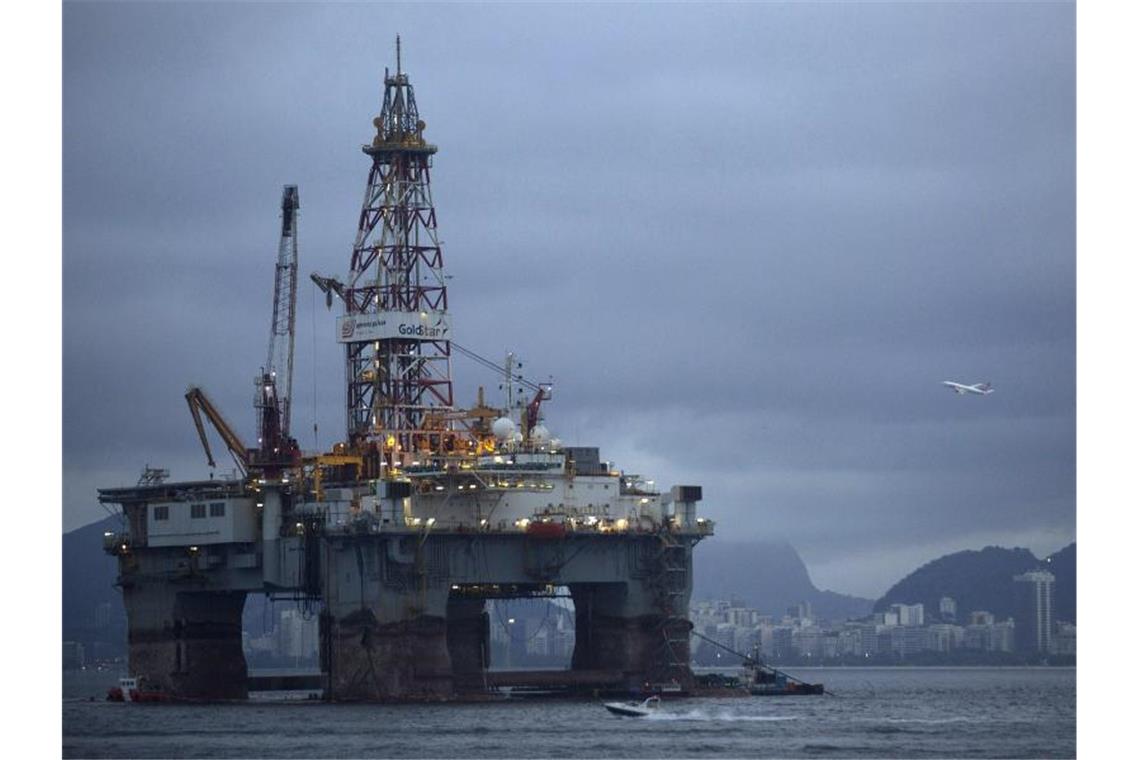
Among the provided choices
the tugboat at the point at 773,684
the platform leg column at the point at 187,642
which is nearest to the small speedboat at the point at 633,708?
the tugboat at the point at 773,684

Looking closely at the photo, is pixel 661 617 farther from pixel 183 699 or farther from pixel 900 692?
pixel 900 692

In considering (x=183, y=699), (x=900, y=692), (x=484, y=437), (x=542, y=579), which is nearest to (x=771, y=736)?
(x=542, y=579)

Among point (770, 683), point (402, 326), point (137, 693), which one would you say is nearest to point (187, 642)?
point (137, 693)

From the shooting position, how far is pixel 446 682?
105062mm

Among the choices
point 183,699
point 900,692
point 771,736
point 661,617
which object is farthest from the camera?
point 900,692

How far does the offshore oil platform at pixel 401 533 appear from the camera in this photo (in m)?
105

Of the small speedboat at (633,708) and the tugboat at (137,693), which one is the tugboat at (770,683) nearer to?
the small speedboat at (633,708)

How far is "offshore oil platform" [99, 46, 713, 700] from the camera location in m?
105

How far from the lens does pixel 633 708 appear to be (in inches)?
3885

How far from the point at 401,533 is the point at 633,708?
11838mm

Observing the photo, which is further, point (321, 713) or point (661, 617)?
point (661, 617)

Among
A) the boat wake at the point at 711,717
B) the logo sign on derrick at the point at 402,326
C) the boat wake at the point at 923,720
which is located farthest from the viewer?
the logo sign on derrick at the point at 402,326

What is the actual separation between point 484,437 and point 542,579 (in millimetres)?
8154

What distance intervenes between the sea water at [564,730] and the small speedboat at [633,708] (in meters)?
0.52
